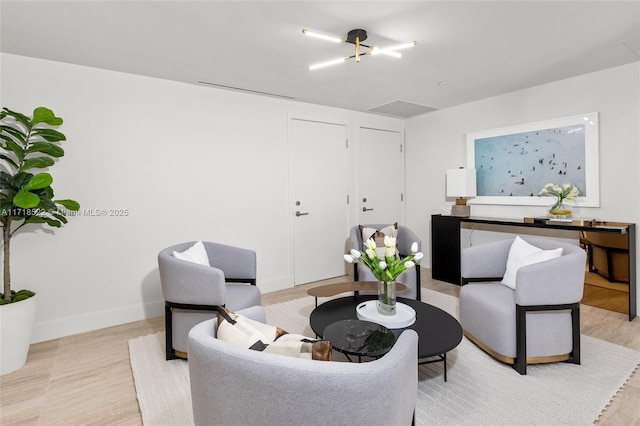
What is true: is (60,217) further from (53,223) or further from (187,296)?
(187,296)

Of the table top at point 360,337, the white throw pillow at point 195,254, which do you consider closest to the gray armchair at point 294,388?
the table top at point 360,337

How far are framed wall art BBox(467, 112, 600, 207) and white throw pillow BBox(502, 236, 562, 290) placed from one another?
1.53 meters

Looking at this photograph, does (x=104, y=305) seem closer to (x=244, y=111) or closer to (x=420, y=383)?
(x=244, y=111)

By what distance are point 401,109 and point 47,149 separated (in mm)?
4224

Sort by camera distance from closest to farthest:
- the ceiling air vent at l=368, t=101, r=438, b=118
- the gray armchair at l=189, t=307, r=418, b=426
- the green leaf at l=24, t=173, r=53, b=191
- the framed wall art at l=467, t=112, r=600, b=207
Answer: the gray armchair at l=189, t=307, r=418, b=426, the green leaf at l=24, t=173, r=53, b=191, the framed wall art at l=467, t=112, r=600, b=207, the ceiling air vent at l=368, t=101, r=438, b=118

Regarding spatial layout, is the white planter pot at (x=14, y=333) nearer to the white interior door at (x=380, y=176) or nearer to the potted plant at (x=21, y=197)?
the potted plant at (x=21, y=197)

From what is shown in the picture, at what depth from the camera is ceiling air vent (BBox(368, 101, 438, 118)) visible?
466 cm

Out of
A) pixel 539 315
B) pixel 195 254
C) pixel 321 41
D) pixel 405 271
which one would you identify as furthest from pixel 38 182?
pixel 539 315

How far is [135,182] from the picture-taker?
342cm

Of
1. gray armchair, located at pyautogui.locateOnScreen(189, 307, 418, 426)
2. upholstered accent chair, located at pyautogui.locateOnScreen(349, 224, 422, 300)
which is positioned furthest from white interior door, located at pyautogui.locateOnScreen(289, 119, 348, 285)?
gray armchair, located at pyautogui.locateOnScreen(189, 307, 418, 426)

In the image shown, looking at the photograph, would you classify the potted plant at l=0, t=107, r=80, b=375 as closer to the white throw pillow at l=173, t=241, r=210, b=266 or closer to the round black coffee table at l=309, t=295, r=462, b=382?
the white throw pillow at l=173, t=241, r=210, b=266

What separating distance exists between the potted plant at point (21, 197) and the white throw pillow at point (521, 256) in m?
3.70

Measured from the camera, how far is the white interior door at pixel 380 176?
518cm

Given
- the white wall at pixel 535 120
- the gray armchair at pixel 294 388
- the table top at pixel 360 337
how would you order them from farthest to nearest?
the white wall at pixel 535 120, the table top at pixel 360 337, the gray armchair at pixel 294 388
